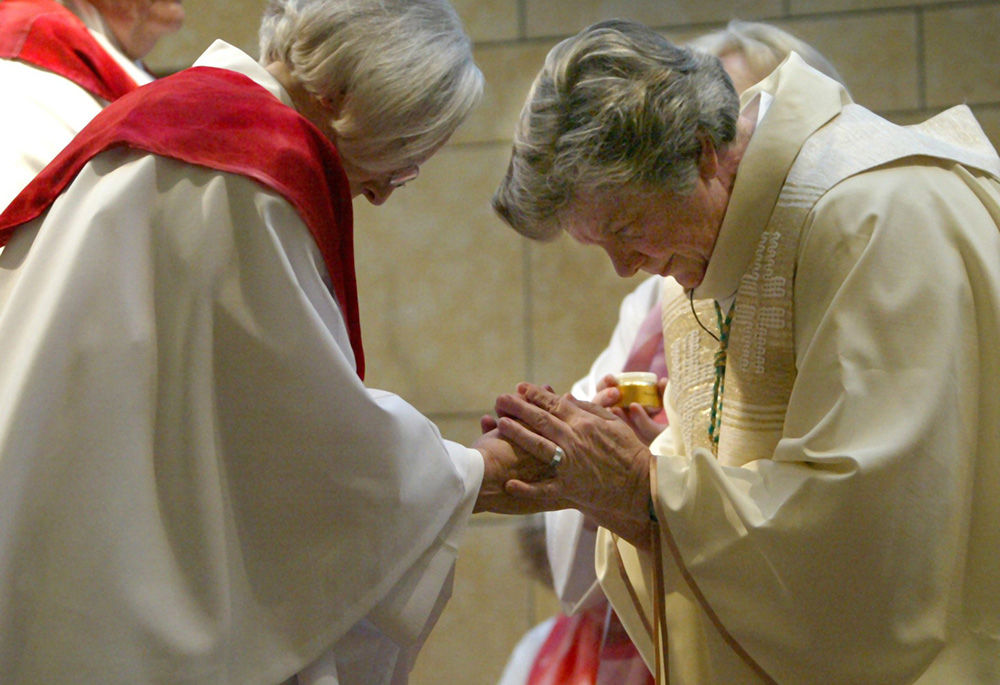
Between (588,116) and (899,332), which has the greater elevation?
(588,116)

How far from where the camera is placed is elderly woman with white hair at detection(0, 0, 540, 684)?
190cm

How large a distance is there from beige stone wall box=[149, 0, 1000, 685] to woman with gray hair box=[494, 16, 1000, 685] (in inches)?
90.1

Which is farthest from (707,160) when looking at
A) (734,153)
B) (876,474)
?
(876,474)

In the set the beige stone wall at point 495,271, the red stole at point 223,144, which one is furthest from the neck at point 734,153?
the beige stone wall at point 495,271

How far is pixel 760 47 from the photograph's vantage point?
3.36 metres

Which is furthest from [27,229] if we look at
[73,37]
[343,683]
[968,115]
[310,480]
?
→ [968,115]

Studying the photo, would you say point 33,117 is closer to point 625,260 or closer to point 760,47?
point 625,260

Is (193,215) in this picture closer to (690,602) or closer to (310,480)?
(310,480)

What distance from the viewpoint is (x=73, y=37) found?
10.2ft

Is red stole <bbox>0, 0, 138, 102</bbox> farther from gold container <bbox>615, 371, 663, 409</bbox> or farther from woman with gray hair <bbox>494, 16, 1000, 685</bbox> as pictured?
gold container <bbox>615, 371, 663, 409</bbox>

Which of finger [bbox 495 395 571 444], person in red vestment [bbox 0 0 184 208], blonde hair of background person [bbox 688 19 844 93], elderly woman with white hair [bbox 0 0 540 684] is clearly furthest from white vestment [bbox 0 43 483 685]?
blonde hair of background person [bbox 688 19 844 93]

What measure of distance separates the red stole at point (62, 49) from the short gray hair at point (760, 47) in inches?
61.3

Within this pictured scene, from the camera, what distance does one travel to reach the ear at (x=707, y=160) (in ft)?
7.65

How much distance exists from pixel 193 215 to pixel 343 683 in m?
0.88
